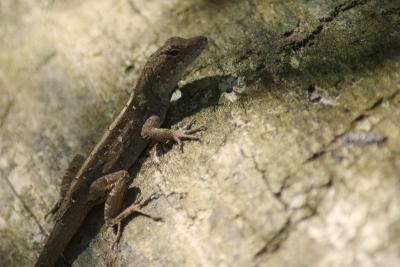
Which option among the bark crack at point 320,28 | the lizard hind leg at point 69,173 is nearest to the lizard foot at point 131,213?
the lizard hind leg at point 69,173

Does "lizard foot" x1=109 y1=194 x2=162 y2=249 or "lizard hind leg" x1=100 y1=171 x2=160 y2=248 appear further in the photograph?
"lizard hind leg" x1=100 y1=171 x2=160 y2=248

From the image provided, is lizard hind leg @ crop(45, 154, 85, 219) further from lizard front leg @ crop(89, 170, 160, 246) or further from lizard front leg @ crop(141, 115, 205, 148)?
lizard front leg @ crop(141, 115, 205, 148)

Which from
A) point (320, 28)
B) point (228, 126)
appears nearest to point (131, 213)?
point (228, 126)

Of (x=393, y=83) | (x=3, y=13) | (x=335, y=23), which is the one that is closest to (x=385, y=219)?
(x=393, y=83)

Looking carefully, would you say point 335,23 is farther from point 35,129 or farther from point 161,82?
point 35,129

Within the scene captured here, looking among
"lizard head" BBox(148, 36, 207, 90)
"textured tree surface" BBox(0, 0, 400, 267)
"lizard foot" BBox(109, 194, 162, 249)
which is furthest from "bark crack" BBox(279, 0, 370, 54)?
"lizard foot" BBox(109, 194, 162, 249)

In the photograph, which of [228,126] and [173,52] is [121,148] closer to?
[173,52]

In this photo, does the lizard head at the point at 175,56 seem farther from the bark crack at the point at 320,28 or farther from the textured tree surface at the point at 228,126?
the bark crack at the point at 320,28
